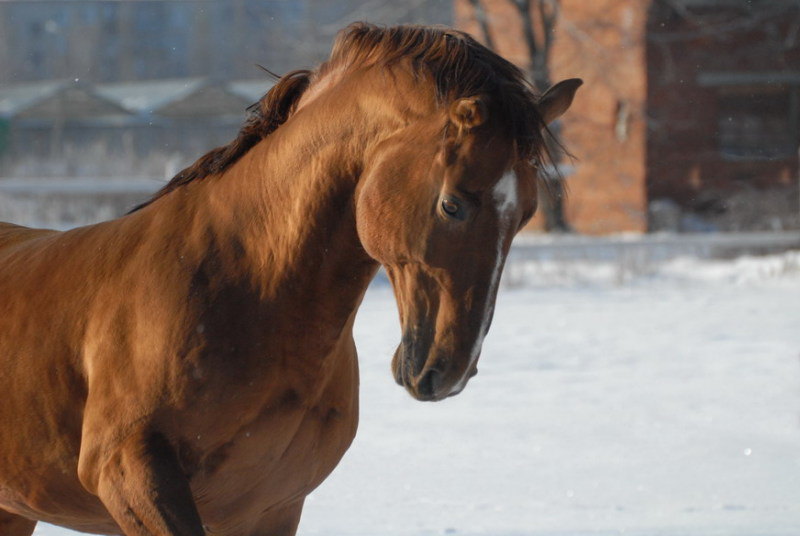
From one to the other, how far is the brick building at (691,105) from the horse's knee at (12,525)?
13883 millimetres

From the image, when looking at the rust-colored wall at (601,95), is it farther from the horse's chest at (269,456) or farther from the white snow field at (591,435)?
the horse's chest at (269,456)

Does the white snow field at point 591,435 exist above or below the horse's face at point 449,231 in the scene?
below

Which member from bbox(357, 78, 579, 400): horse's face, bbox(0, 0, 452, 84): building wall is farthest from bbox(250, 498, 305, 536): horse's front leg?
bbox(0, 0, 452, 84): building wall

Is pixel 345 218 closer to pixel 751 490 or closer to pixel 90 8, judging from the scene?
pixel 751 490

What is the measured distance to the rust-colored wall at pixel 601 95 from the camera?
54.1ft

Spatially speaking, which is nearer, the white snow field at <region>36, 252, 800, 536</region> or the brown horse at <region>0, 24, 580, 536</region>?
the brown horse at <region>0, 24, 580, 536</region>

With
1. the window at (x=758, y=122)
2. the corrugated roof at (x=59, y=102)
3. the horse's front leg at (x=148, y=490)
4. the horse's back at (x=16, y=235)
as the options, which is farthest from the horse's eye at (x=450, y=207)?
the window at (x=758, y=122)

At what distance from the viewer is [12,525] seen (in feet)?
9.79

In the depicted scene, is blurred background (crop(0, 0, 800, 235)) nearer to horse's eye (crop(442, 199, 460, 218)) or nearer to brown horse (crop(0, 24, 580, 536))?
brown horse (crop(0, 24, 580, 536))

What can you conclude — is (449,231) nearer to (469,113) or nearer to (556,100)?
(469,113)

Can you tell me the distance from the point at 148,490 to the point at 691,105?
51.7ft

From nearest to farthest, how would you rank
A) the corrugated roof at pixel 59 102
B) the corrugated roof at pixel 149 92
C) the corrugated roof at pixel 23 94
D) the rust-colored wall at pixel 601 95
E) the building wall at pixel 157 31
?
1. the corrugated roof at pixel 149 92
2. the corrugated roof at pixel 59 102
3. the corrugated roof at pixel 23 94
4. the building wall at pixel 157 31
5. the rust-colored wall at pixel 601 95

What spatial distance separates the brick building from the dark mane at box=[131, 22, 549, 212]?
14.0 m

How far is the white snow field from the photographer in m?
4.13
